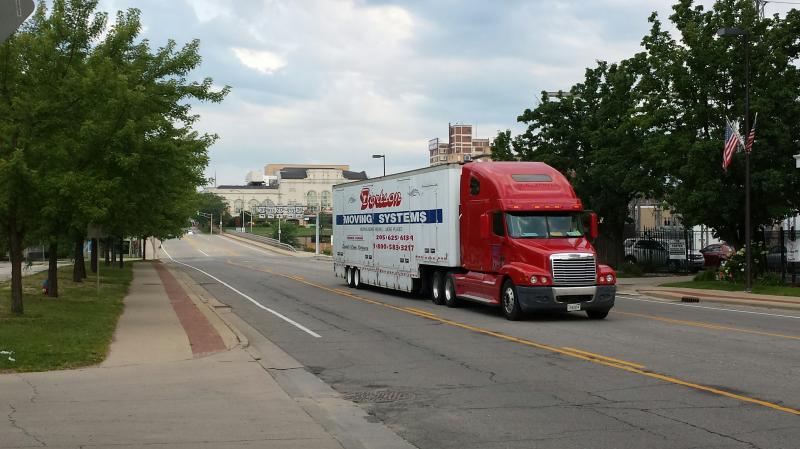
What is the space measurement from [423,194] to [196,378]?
13758mm

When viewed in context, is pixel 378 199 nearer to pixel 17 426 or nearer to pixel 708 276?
pixel 708 276

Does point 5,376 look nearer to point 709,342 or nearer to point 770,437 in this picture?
point 770,437

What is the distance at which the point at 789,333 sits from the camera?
51.6ft

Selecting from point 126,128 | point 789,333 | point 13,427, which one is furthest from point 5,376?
point 789,333

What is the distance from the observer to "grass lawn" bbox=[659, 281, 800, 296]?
25914 mm

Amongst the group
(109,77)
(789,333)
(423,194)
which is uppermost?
(109,77)

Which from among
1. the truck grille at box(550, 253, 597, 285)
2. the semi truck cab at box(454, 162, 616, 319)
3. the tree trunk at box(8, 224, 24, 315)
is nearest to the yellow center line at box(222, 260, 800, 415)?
the semi truck cab at box(454, 162, 616, 319)

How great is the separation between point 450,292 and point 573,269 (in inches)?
196

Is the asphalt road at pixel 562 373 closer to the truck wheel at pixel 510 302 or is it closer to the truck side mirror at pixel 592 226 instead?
the truck wheel at pixel 510 302

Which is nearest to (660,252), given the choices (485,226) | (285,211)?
(485,226)

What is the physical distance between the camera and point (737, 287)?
28438 mm

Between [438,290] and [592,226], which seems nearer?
[592,226]

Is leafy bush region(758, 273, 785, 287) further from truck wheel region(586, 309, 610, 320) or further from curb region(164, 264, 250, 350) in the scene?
curb region(164, 264, 250, 350)

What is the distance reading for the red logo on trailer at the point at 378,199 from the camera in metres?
25.9
